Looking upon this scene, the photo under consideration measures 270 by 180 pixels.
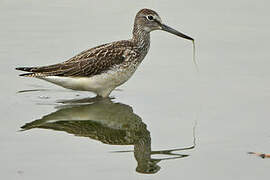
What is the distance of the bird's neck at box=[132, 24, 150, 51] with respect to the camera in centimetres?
1205

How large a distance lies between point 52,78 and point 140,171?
3.12 meters

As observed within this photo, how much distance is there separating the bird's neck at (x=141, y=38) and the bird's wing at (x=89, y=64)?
0.91 ft

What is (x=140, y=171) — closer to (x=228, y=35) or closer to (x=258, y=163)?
(x=258, y=163)

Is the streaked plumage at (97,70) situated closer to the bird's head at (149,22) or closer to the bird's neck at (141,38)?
the bird's neck at (141,38)

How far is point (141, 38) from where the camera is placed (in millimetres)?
12133

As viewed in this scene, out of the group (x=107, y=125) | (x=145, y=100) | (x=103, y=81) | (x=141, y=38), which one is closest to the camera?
(x=107, y=125)

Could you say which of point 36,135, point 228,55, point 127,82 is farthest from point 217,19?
point 36,135

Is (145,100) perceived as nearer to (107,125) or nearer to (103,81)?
(103,81)

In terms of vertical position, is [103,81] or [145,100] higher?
[103,81]

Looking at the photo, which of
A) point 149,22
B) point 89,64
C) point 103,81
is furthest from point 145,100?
point 149,22

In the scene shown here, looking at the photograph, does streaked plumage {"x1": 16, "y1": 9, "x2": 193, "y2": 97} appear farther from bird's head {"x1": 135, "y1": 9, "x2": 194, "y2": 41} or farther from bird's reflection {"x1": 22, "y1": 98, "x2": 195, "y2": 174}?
bird's head {"x1": 135, "y1": 9, "x2": 194, "y2": 41}

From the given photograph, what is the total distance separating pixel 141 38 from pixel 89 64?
105 centimetres

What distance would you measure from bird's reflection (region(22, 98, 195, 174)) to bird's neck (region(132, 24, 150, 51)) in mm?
1145

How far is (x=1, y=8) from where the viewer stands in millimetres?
14766
